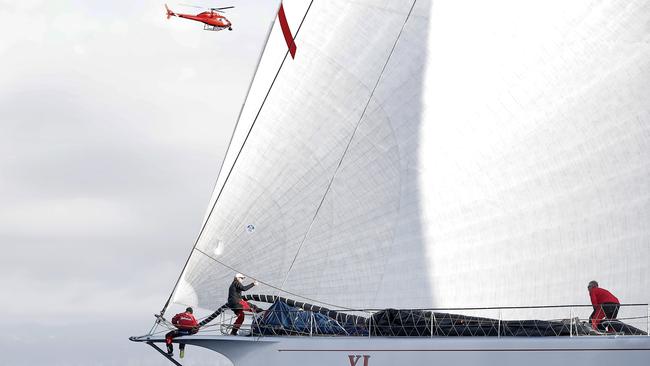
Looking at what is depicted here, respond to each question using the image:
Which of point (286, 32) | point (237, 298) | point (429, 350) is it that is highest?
point (286, 32)

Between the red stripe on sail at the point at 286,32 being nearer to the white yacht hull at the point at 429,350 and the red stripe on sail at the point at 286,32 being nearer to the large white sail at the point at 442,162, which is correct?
the large white sail at the point at 442,162

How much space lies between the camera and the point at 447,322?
60.1ft

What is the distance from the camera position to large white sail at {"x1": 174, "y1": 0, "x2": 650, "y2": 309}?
1834 centimetres

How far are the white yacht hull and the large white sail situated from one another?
1.40 m

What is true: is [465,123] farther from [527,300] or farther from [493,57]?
[527,300]

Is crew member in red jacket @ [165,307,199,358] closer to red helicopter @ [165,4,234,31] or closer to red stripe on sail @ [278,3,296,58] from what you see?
red stripe on sail @ [278,3,296,58]

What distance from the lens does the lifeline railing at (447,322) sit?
17094mm

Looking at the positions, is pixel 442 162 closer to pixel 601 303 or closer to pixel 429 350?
pixel 429 350

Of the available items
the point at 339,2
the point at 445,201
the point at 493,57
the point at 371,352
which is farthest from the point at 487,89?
the point at 371,352

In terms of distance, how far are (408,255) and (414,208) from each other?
2.70 ft

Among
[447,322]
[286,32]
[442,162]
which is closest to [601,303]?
[447,322]

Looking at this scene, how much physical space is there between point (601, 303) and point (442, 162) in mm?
3781

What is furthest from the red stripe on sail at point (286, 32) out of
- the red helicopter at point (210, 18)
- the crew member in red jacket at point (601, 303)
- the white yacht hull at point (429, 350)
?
the red helicopter at point (210, 18)

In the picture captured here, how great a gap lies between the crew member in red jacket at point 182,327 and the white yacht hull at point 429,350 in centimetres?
20
